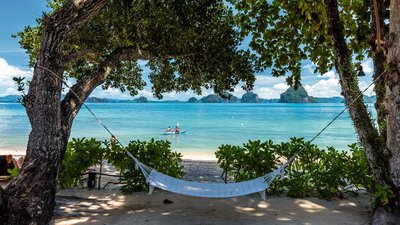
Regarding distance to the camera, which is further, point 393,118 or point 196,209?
point 196,209

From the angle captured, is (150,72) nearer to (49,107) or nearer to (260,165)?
(260,165)

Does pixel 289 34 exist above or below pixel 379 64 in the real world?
above

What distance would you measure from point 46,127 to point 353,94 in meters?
3.59

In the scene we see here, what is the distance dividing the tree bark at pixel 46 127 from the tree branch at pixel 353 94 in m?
2.82

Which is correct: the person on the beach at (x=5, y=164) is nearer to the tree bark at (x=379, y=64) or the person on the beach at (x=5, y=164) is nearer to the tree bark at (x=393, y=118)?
the tree bark at (x=393, y=118)

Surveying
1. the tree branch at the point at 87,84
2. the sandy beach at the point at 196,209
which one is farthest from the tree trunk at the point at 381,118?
the tree branch at the point at 87,84

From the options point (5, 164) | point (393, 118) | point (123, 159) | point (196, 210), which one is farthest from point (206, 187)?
point (5, 164)

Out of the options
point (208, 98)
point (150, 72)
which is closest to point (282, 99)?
point (208, 98)

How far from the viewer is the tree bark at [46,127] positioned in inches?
119

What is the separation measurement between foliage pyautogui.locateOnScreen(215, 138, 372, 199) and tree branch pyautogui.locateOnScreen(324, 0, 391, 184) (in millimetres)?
983

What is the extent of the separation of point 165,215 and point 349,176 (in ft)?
9.15

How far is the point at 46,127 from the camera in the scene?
3250 millimetres

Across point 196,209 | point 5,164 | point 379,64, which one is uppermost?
point 379,64

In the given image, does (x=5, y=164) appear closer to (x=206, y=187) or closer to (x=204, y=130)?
(x=206, y=187)
